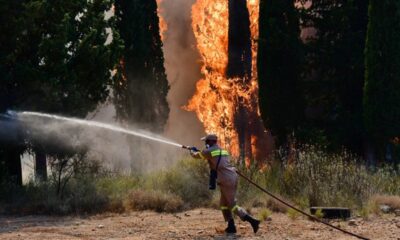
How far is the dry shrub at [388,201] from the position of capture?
13.1 m

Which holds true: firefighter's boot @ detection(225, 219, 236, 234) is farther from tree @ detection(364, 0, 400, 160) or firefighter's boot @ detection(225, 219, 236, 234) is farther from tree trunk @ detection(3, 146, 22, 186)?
tree @ detection(364, 0, 400, 160)

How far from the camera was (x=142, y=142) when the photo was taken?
1013 inches

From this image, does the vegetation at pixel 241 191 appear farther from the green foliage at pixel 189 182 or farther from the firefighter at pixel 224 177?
the firefighter at pixel 224 177

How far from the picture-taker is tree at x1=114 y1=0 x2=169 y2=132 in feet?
77.0

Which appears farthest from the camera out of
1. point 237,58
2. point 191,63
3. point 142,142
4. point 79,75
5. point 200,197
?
point 191,63

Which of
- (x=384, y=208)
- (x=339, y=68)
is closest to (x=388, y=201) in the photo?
(x=384, y=208)

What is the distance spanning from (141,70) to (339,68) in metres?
7.76

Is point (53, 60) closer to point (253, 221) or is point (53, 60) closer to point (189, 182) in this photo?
point (189, 182)

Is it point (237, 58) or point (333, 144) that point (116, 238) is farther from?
point (237, 58)

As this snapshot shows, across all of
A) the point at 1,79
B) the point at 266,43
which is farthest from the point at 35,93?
the point at 266,43

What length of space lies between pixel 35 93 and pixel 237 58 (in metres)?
9.97

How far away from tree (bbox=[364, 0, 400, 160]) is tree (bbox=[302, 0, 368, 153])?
1.26m

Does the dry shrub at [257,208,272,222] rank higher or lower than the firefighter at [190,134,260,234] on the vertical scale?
lower

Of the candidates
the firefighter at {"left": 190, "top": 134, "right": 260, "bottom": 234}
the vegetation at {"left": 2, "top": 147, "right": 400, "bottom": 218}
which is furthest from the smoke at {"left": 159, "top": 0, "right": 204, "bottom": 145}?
the firefighter at {"left": 190, "top": 134, "right": 260, "bottom": 234}
